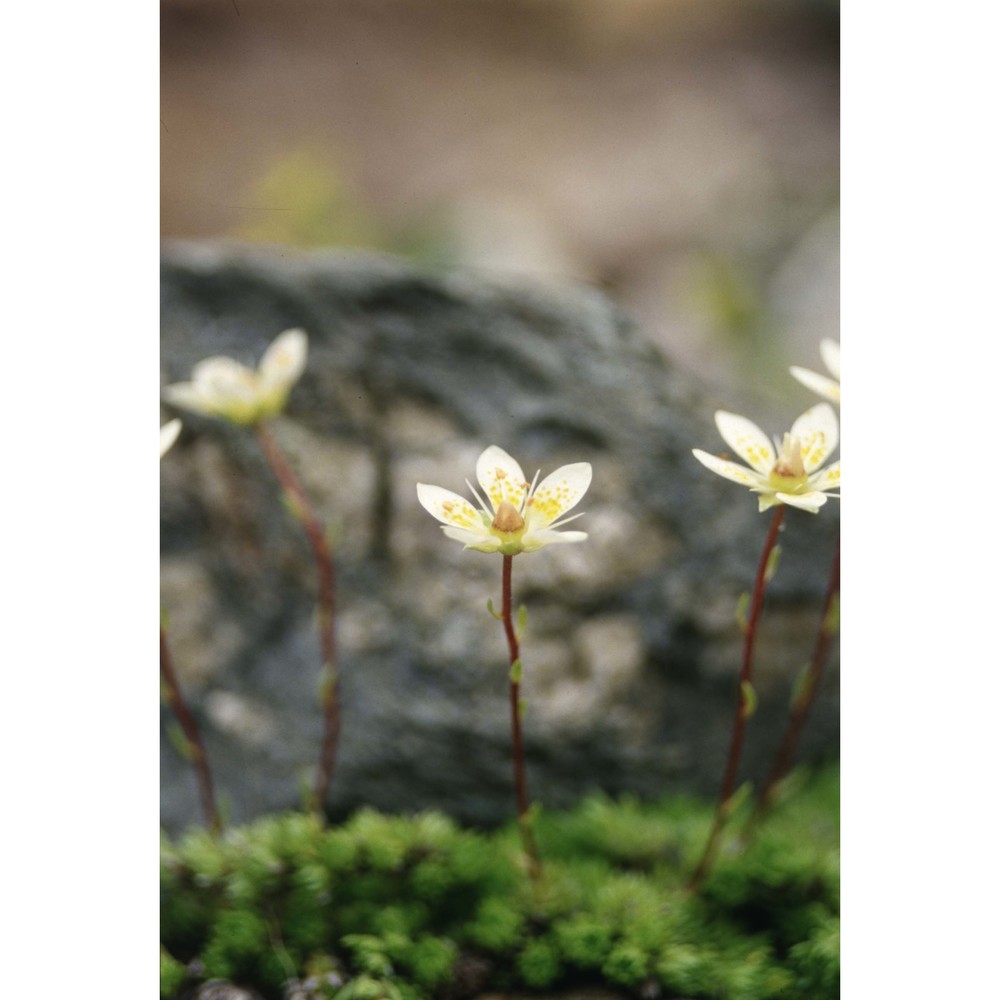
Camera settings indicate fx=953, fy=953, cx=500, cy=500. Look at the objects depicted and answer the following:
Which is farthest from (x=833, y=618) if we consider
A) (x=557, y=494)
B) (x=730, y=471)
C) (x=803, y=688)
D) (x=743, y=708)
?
(x=557, y=494)

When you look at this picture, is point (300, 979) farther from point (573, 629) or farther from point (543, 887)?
point (573, 629)

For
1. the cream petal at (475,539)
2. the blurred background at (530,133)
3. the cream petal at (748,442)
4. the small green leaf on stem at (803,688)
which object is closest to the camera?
the cream petal at (475,539)

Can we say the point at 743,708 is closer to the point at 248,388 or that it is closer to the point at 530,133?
the point at 248,388

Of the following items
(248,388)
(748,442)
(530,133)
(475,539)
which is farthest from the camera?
(530,133)

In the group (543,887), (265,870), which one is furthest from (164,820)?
(543,887)

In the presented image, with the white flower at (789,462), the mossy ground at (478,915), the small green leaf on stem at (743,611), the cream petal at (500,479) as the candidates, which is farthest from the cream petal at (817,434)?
the mossy ground at (478,915)

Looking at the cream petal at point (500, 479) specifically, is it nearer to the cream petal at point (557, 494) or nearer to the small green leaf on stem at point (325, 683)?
the cream petal at point (557, 494)
